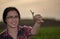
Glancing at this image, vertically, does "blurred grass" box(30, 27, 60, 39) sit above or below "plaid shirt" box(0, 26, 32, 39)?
below

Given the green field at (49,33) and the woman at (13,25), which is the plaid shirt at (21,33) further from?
the green field at (49,33)

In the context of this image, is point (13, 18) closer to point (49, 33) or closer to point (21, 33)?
point (21, 33)

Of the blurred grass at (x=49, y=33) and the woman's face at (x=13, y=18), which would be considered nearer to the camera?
the woman's face at (x=13, y=18)

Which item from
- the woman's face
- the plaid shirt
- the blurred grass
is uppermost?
the woman's face

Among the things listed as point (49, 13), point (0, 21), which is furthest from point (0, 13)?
point (49, 13)

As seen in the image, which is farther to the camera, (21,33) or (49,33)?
(49,33)

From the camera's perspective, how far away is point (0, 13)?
1.39 meters

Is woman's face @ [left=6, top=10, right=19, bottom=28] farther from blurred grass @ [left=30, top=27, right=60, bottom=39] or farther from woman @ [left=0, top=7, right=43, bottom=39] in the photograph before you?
blurred grass @ [left=30, top=27, right=60, bottom=39]

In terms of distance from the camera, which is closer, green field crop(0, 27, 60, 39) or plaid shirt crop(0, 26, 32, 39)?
plaid shirt crop(0, 26, 32, 39)

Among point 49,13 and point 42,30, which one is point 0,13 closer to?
point 49,13

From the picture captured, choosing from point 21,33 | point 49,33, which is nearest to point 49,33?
point 49,33

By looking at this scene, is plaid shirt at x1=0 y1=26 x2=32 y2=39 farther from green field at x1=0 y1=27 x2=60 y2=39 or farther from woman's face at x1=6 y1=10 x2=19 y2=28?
green field at x1=0 y1=27 x2=60 y2=39

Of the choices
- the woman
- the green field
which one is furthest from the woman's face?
the green field

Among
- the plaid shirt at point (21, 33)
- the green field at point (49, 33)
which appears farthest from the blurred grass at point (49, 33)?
the plaid shirt at point (21, 33)
